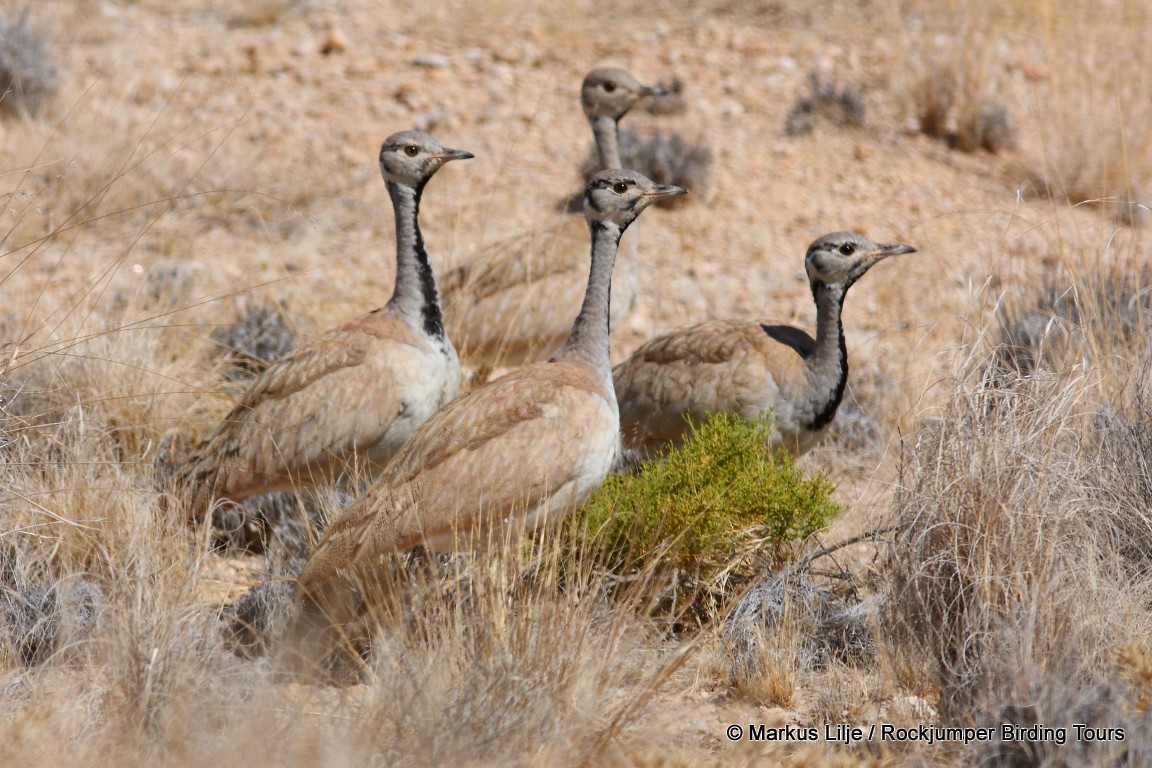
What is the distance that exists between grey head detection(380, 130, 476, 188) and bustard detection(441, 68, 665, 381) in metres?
1.23

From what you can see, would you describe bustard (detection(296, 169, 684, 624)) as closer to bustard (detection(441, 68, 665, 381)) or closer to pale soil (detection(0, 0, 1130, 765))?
pale soil (detection(0, 0, 1130, 765))

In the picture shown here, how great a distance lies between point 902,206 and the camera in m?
9.45

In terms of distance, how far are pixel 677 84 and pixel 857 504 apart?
245 inches

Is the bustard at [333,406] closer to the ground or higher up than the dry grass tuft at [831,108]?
closer to the ground

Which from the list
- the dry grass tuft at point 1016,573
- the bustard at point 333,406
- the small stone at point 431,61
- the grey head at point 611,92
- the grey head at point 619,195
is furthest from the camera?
the small stone at point 431,61

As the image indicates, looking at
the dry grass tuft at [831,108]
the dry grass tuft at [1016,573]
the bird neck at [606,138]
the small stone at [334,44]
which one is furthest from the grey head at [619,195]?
the small stone at [334,44]

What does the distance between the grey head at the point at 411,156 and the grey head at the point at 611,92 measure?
2.19m

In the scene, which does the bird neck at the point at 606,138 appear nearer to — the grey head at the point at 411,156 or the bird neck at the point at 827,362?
the grey head at the point at 411,156

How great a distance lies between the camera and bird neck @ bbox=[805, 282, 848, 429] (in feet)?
18.5

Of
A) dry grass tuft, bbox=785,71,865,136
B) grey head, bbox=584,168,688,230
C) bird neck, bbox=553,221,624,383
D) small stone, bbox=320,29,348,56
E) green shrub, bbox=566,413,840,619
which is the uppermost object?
small stone, bbox=320,29,348,56

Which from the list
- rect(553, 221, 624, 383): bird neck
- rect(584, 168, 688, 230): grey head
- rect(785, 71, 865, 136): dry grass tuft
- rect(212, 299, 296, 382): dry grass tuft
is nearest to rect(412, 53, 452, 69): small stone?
rect(785, 71, 865, 136): dry grass tuft

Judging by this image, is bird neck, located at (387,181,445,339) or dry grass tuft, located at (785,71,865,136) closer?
bird neck, located at (387,181,445,339)

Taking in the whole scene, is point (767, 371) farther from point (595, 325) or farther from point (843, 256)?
point (595, 325)

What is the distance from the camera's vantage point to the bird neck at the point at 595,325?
16.1 ft
